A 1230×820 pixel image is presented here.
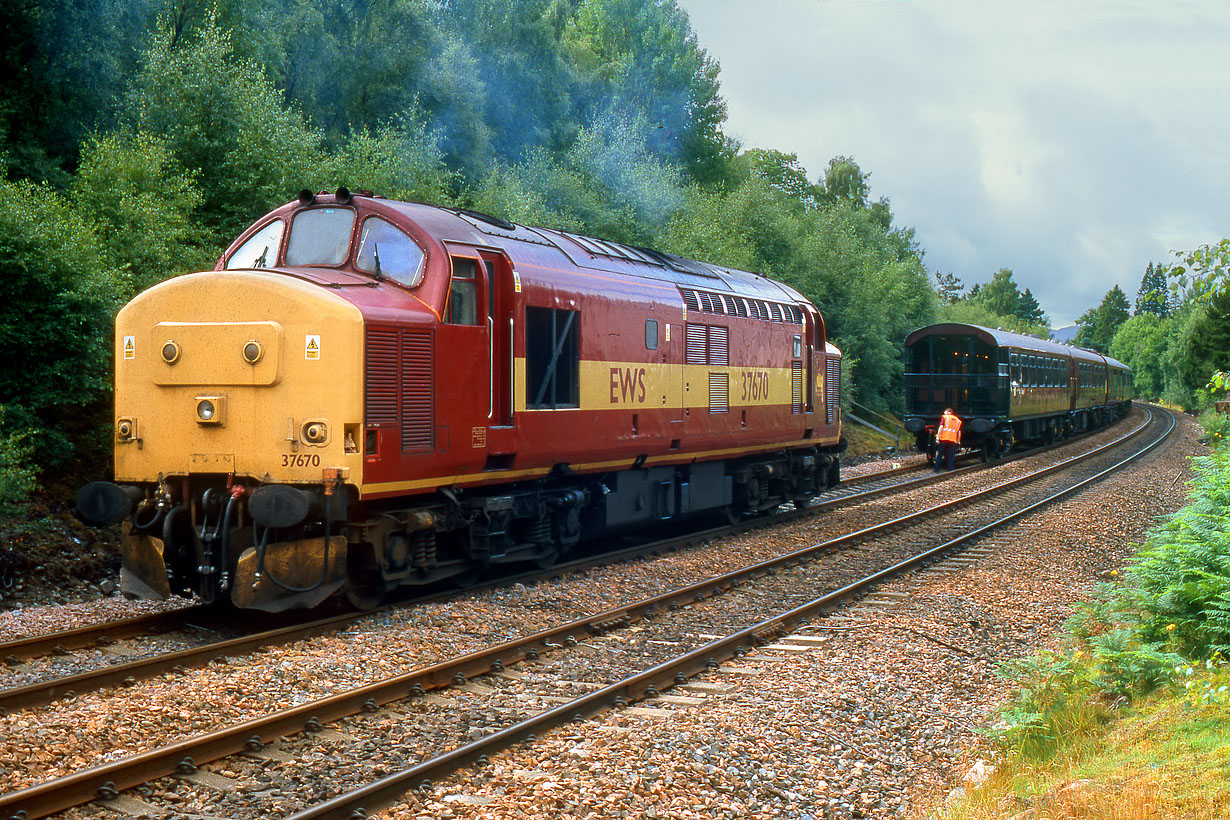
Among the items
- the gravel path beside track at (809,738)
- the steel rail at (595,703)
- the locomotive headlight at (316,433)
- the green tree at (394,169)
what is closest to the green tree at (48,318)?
the locomotive headlight at (316,433)

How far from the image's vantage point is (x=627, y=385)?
12.9 meters

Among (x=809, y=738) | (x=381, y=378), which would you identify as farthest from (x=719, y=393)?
(x=809, y=738)

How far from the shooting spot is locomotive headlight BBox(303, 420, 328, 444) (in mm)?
8547

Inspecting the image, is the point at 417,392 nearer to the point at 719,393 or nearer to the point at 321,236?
the point at 321,236

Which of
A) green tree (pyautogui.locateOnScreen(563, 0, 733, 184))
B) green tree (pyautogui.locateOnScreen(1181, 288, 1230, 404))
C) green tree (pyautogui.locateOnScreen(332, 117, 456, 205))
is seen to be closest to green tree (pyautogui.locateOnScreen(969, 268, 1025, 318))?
green tree (pyautogui.locateOnScreen(1181, 288, 1230, 404))

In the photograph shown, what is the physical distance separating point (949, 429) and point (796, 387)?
33.2 feet

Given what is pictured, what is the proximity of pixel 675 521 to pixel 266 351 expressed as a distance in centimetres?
970

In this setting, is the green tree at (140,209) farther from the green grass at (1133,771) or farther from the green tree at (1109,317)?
the green tree at (1109,317)

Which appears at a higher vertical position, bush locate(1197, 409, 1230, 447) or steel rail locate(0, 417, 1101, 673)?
bush locate(1197, 409, 1230, 447)

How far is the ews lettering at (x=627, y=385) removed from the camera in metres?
12.6

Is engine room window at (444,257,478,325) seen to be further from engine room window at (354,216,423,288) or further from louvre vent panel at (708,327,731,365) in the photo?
louvre vent panel at (708,327,731,365)

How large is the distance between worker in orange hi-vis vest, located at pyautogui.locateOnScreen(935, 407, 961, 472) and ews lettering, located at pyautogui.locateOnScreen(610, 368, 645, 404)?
15286 mm

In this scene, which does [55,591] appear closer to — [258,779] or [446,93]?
[258,779]

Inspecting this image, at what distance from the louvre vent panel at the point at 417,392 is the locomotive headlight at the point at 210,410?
4.95ft
